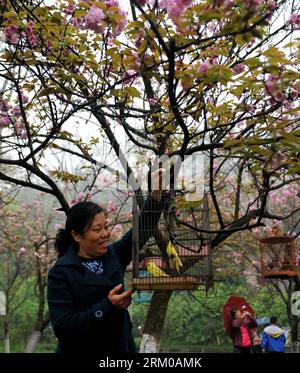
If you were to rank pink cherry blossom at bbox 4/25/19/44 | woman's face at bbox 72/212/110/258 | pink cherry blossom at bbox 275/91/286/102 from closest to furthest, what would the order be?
woman's face at bbox 72/212/110/258
pink cherry blossom at bbox 275/91/286/102
pink cherry blossom at bbox 4/25/19/44

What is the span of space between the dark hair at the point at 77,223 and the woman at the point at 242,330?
6149 millimetres

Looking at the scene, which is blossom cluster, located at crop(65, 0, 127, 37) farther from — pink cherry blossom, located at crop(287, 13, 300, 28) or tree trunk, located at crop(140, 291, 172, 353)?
tree trunk, located at crop(140, 291, 172, 353)

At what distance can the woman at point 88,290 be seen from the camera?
2.27 metres

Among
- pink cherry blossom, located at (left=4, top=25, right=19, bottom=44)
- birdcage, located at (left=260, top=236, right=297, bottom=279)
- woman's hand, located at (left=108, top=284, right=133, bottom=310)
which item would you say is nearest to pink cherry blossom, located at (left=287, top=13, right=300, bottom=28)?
pink cherry blossom, located at (left=4, top=25, right=19, bottom=44)

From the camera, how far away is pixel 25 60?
4.34 m

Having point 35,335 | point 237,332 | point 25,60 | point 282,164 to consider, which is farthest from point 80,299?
point 35,335

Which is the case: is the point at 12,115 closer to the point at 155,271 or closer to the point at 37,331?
the point at 155,271

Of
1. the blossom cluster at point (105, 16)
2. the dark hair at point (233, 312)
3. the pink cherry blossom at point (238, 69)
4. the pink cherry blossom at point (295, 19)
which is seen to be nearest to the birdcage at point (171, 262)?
the blossom cluster at point (105, 16)

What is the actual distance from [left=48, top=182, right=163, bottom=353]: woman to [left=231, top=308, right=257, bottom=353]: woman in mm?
6052

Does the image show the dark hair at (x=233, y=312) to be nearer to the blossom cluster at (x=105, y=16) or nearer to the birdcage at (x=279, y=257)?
the birdcage at (x=279, y=257)

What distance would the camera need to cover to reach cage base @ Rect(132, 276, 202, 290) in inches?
118

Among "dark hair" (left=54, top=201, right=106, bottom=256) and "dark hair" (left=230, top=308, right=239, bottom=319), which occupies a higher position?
"dark hair" (left=54, top=201, right=106, bottom=256)

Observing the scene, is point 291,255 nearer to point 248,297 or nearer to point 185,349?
point 248,297

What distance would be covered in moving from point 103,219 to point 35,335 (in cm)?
992
